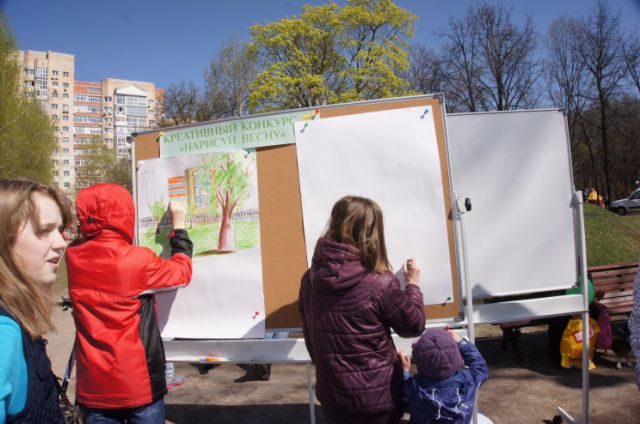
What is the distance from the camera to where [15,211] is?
4.22 feet

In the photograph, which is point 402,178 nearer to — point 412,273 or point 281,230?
point 412,273

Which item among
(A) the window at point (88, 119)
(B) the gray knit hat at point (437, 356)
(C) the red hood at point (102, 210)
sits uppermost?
(A) the window at point (88, 119)

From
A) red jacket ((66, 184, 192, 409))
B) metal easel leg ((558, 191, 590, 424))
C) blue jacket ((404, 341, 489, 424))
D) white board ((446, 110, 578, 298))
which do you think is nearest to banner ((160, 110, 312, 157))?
red jacket ((66, 184, 192, 409))

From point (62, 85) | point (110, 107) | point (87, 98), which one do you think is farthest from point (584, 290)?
point (87, 98)

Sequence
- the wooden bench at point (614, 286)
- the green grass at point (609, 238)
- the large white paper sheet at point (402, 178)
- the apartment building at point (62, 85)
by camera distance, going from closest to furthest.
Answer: the large white paper sheet at point (402, 178) < the wooden bench at point (614, 286) < the green grass at point (609, 238) < the apartment building at point (62, 85)

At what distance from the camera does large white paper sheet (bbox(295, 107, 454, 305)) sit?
2693mm

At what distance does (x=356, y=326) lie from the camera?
191 centimetres

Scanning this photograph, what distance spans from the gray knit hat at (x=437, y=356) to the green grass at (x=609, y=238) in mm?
8882

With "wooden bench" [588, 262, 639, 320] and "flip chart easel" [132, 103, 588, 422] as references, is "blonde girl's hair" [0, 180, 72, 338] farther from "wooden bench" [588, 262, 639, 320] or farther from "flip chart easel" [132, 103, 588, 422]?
"wooden bench" [588, 262, 639, 320]

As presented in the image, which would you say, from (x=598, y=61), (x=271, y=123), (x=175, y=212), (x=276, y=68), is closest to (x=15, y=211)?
(x=175, y=212)

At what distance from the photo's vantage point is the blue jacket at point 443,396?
6.92 ft

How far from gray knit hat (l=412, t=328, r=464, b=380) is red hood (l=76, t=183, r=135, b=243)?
1537 mm

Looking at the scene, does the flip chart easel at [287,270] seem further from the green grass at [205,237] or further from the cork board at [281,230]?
the green grass at [205,237]

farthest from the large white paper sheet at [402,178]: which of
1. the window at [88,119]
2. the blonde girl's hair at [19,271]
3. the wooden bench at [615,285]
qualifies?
the window at [88,119]
